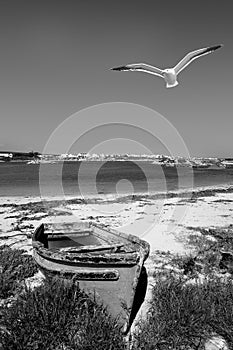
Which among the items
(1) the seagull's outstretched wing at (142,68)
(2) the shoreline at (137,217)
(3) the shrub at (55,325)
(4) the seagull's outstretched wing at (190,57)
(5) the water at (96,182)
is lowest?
A: (5) the water at (96,182)

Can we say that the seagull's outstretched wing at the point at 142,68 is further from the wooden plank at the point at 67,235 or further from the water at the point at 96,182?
the water at the point at 96,182

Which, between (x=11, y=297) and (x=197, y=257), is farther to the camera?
(x=197, y=257)

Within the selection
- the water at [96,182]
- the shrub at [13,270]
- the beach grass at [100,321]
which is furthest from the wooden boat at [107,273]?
the water at [96,182]

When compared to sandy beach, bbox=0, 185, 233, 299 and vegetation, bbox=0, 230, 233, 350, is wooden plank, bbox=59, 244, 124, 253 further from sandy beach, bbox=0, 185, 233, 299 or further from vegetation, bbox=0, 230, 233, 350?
sandy beach, bbox=0, 185, 233, 299

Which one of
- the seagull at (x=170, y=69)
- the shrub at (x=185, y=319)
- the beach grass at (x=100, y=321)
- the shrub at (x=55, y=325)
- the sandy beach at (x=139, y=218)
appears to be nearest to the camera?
the shrub at (x=55, y=325)

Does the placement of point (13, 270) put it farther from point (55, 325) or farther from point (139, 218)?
point (139, 218)

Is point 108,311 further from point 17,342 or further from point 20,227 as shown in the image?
point 20,227

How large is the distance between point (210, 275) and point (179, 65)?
208 inches

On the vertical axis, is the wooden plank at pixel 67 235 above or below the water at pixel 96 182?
above

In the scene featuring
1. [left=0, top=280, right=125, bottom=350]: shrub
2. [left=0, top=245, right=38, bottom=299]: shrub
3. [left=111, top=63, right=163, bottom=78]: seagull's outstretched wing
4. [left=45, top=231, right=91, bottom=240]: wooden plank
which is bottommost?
[left=0, top=245, right=38, bottom=299]: shrub

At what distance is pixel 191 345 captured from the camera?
16.7 feet

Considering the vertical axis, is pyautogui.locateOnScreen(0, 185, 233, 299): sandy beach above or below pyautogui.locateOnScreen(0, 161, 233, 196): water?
above

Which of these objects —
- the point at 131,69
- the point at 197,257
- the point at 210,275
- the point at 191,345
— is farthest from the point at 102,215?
the point at 191,345

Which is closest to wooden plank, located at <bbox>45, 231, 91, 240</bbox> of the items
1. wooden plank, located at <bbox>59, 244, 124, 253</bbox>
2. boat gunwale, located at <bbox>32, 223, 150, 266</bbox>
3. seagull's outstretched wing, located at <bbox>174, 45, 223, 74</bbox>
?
wooden plank, located at <bbox>59, 244, 124, 253</bbox>
